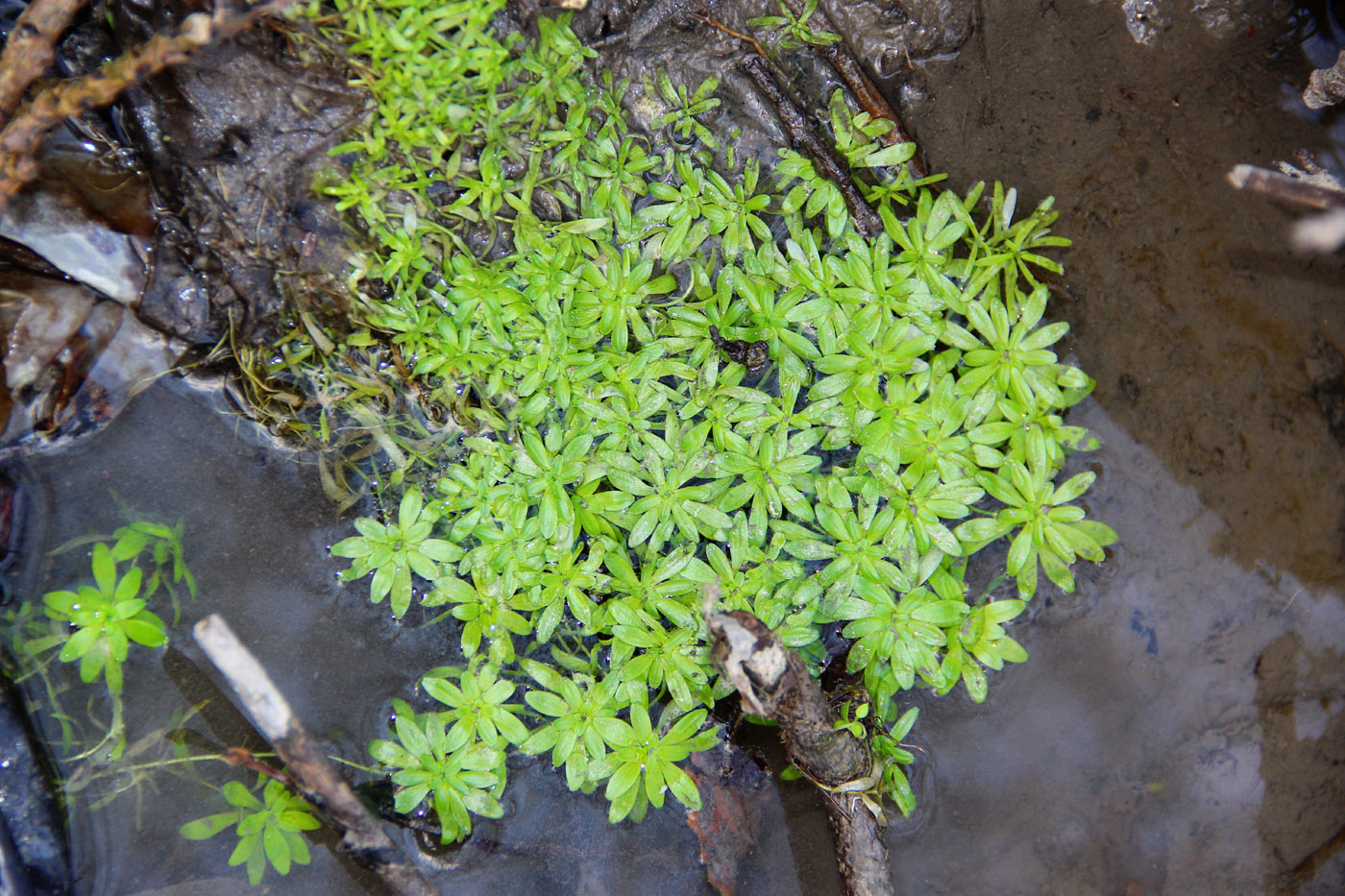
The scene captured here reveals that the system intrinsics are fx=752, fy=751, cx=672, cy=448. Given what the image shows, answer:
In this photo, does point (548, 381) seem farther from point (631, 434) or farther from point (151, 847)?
point (151, 847)

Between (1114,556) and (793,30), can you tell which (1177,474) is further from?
(793,30)

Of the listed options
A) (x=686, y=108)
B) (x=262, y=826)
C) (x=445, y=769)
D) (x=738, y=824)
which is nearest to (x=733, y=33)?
(x=686, y=108)

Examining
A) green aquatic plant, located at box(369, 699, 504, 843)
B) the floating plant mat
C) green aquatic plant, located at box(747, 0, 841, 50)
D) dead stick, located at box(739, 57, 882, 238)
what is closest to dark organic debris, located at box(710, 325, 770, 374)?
the floating plant mat

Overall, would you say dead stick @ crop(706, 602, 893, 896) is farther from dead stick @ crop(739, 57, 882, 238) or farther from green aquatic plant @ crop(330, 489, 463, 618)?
dead stick @ crop(739, 57, 882, 238)

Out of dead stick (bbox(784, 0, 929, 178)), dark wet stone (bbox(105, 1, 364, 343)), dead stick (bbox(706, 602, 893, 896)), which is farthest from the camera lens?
dead stick (bbox(784, 0, 929, 178))

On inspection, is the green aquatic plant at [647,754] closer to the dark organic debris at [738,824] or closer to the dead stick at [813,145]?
the dark organic debris at [738,824]
